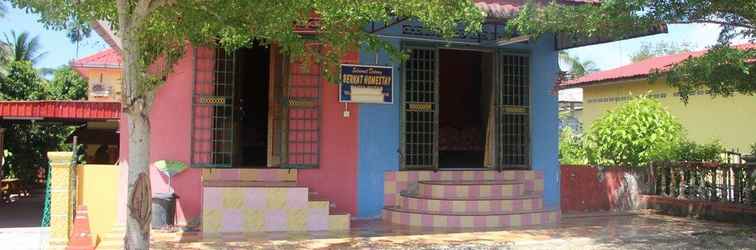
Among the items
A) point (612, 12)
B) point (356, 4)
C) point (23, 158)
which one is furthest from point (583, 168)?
point (23, 158)

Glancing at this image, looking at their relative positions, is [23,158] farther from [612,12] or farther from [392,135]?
[612,12]

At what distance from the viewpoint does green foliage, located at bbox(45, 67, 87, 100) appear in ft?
86.1

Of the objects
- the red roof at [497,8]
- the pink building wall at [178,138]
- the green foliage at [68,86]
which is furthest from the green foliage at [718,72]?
the green foliage at [68,86]

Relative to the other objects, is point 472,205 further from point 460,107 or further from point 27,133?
point 27,133

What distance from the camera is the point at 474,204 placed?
10148 mm

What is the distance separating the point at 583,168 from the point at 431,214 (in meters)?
3.75

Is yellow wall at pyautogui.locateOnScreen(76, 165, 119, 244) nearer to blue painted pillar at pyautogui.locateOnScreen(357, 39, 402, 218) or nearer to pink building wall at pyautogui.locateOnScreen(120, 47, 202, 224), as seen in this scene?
pink building wall at pyautogui.locateOnScreen(120, 47, 202, 224)

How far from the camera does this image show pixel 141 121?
612cm

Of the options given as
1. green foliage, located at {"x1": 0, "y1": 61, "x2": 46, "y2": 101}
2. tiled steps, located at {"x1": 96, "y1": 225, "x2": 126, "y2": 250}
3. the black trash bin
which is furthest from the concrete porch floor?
green foliage, located at {"x1": 0, "y1": 61, "x2": 46, "y2": 101}

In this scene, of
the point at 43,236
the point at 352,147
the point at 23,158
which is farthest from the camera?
the point at 23,158

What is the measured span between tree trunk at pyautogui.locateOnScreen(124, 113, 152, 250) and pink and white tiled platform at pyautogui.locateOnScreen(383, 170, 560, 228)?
4861 mm

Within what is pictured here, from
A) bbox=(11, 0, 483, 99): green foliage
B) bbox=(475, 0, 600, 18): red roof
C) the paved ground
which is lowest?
the paved ground

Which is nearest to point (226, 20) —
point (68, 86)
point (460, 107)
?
point (460, 107)

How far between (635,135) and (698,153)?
4.30 feet
